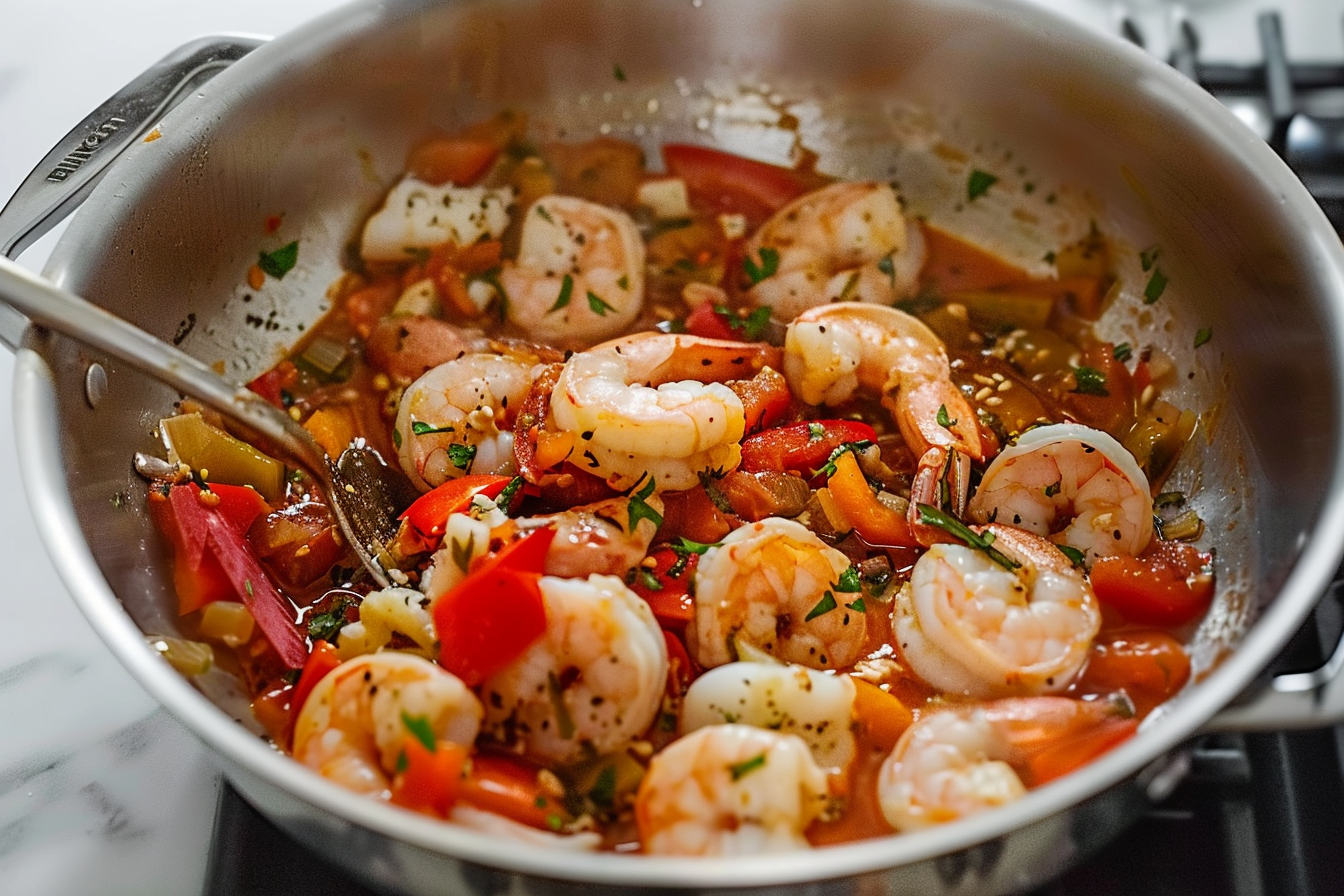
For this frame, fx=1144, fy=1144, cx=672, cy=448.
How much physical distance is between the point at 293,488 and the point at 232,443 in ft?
0.39

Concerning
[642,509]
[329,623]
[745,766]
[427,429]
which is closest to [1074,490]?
[642,509]

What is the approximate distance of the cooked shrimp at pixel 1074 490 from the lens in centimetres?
171

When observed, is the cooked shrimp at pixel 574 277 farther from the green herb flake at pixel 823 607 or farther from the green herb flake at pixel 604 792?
the green herb flake at pixel 604 792

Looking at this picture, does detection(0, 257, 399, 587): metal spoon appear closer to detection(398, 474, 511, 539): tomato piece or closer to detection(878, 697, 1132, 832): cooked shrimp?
detection(398, 474, 511, 539): tomato piece

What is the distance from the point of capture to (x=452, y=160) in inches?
89.0

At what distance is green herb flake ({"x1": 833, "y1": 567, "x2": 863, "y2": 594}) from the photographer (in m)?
1.64

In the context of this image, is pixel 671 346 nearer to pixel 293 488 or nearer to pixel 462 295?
pixel 462 295

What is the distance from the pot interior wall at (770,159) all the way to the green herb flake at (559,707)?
0.55 m

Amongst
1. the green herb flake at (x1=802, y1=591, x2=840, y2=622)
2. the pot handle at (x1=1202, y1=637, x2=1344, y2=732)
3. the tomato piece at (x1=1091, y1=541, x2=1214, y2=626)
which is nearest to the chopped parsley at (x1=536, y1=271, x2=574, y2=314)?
the green herb flake at (x1=802, y1=591, x2=840, y2=622)

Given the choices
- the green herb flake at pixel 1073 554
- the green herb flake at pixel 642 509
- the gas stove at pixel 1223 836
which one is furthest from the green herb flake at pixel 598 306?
the gas stove at pixel 1223 836

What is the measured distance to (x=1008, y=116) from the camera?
220 cm

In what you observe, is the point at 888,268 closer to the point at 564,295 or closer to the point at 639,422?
the point at 564,295

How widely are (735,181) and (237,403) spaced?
1.14 m

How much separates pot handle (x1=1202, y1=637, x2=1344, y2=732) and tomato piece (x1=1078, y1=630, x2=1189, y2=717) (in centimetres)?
36
